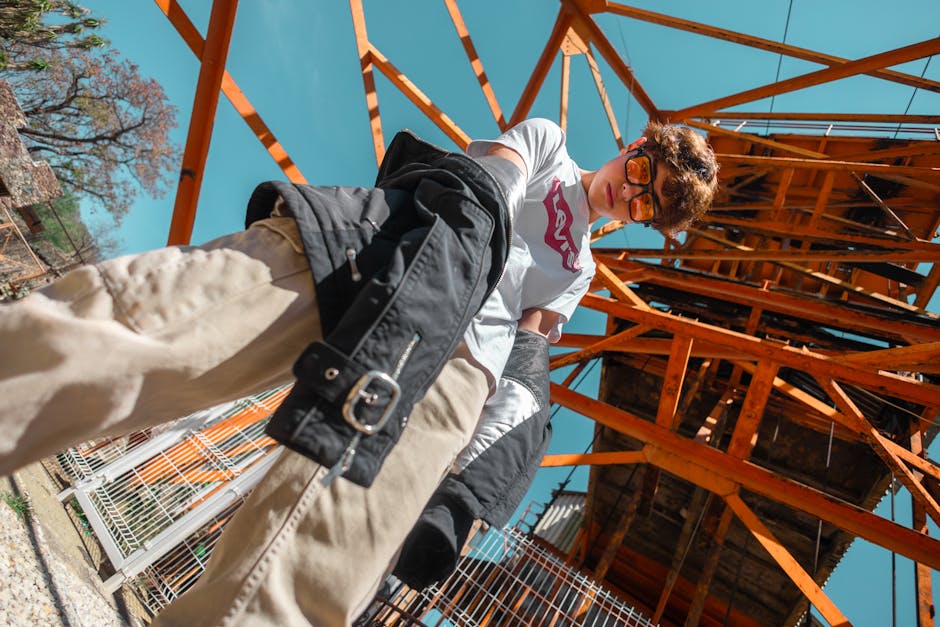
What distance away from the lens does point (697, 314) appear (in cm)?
752

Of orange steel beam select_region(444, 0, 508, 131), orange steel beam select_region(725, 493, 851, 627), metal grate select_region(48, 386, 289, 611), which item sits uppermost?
orange steel beam select_region(444, 0, 508, 131)

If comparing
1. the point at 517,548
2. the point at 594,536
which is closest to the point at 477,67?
the point at 517,548

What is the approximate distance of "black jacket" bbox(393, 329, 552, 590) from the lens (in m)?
1.69

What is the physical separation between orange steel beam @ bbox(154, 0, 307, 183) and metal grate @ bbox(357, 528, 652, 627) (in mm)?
4681

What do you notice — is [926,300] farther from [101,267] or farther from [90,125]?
[90,125]

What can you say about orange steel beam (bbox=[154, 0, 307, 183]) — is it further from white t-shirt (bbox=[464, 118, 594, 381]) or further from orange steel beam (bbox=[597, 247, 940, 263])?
orange steel beam (bbox=[597, 247, 940, 263])

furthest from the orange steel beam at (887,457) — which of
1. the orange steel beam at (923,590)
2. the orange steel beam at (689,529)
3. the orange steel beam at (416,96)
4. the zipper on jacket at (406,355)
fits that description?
the orange steel beam at (689,529)

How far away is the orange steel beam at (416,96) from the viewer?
4.26 metres

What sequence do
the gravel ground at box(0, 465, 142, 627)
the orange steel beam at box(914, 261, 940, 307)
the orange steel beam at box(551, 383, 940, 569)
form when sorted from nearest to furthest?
the orange steel beam at box(551, 383, 940, 569) < the gravel ground at box(0, 465, 142, 627) < the orange steel beam at box(914, 261, 940, 307)

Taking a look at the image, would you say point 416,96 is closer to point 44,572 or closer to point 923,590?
point 44,572

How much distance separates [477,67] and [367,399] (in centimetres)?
486

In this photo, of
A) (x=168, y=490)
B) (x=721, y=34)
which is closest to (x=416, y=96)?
(x=721, y=34)

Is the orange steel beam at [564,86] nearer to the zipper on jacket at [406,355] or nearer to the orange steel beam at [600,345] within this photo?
the orange steel beam at [600,345]

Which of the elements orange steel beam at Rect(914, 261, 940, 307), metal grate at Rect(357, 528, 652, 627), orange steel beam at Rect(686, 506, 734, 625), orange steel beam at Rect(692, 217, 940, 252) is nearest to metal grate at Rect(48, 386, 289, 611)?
metal grate at Rect(357, 528, 652, 627)
